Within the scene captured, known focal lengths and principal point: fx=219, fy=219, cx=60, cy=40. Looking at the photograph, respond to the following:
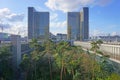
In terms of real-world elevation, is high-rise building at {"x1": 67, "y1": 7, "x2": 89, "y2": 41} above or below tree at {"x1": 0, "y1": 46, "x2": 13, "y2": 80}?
above

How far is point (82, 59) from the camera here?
827 inches

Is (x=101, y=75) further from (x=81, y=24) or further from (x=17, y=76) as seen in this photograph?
(x=81, y=24)

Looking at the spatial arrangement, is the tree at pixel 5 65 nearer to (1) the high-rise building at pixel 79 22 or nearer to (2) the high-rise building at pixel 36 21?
(2) the high-rise building at pixel 36 21

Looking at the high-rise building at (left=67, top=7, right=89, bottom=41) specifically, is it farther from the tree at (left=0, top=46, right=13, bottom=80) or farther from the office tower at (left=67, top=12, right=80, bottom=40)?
the tree at (left=0, top=46, right=13, bottom=80)

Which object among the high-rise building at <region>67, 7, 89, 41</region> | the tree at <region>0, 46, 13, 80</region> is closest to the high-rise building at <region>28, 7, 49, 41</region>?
the high-rise building at <region>67, 7, 89, 41</region>

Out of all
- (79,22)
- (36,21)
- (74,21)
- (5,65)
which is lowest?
(5,65)

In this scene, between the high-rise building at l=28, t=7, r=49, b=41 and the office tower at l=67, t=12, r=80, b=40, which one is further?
the office tower at l=67, t=12, r=80, b=40

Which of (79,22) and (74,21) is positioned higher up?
(74,21)

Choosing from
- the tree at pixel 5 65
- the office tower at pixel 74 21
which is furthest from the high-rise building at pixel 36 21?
the tree at pixel 5 65

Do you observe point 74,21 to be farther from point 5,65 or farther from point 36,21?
point 5,65

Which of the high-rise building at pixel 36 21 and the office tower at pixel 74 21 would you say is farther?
the office tower at pixel 74 21

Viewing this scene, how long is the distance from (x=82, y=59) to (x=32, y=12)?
59.0 m

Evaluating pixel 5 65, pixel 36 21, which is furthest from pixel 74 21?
pixel 5 65

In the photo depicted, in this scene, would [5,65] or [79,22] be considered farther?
[79,22]
